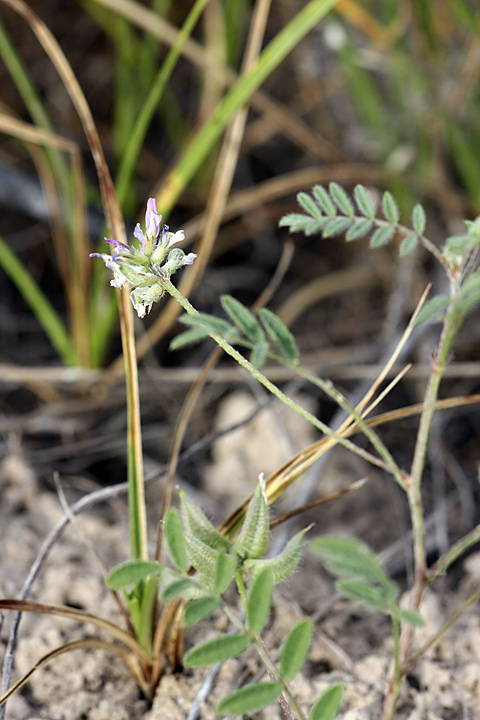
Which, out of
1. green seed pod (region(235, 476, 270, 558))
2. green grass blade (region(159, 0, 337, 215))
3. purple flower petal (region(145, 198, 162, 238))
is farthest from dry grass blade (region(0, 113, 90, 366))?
green seed pod (region(235, 476, 270, 558))

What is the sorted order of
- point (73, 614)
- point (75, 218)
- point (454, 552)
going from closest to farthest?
point (454, 552), point (73, 614), point (75, 218)

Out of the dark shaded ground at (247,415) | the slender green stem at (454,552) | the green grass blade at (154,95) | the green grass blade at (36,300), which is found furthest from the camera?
the green grass blade at (36,300)

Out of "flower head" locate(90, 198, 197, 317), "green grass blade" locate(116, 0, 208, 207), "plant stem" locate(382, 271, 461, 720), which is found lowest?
"plant stem" locate(382, 271, 461, 720)

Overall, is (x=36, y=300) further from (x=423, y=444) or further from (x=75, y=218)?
(x=423, y=444)

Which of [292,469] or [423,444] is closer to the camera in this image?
[423,444]

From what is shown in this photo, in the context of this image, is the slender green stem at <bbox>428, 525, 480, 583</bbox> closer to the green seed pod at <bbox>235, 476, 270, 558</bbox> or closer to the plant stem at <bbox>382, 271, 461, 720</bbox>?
the plant stem at <bbox>382, 271, 461, 720</bbox>

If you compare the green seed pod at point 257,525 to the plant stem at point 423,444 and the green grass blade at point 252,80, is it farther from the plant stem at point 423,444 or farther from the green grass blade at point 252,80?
the green grass blade at point 252,80

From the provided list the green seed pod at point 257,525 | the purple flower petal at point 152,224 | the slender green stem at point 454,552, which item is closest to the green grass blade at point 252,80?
the purple flower petal at point 152,224

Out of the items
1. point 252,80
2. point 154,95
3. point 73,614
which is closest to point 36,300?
point 154,95

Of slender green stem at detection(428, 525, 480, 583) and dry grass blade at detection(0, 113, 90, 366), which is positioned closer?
slender green stem at detection(428, 525, 480, 583)

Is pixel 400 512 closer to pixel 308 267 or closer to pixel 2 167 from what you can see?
pixel 308 267

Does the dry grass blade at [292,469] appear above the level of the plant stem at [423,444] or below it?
above
